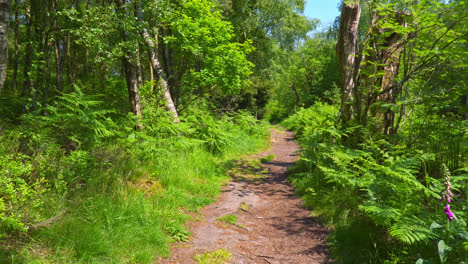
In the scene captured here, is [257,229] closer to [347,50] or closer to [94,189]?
[94,189]

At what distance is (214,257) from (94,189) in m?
2.06

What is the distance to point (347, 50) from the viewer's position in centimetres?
707

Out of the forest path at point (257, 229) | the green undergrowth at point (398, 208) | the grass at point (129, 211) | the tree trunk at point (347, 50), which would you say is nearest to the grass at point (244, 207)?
the forest path at point (257, 229)

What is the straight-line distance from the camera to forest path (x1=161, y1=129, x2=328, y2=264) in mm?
3914

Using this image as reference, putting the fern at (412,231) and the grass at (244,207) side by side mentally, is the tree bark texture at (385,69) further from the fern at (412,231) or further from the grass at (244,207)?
the fern at (412,231)

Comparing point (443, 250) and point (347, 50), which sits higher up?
point (347, 50)

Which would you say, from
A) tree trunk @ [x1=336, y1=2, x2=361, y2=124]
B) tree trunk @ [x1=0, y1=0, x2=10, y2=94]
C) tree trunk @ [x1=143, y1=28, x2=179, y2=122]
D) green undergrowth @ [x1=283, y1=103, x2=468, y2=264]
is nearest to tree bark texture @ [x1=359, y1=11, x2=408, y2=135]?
tree trunk @ [x1=336, y1=2, x2=361, y2=124]

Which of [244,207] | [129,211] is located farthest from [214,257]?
[244,207]

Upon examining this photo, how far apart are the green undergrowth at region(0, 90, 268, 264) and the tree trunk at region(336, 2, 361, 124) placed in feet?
12.1

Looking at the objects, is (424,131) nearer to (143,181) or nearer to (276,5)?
(143,181)

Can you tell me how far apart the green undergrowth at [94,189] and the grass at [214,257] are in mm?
491

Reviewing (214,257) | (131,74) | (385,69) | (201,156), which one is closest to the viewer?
(214,257)

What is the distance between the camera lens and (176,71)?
38.5ft

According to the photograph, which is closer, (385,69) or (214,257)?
(214,257)
